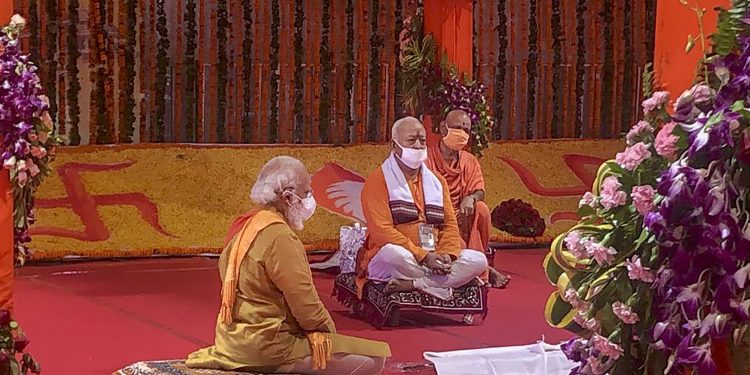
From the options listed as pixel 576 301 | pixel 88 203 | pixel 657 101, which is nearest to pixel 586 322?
pixel 576 301

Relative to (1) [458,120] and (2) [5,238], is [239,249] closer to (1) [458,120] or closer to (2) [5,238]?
(2) [5,238]

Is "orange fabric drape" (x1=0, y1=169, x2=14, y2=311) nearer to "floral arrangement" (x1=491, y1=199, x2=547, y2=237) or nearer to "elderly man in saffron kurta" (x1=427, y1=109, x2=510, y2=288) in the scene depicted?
"elderly man in saffron kurta" (x1=427, y1=109, x2=510, y2=288)

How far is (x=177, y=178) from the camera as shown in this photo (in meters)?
9.31

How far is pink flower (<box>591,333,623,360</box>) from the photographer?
7.57ft

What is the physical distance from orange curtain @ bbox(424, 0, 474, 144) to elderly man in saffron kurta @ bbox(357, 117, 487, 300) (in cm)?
108

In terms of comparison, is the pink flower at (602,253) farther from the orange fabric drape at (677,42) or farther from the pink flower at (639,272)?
the orange fabric drape at (677,42)

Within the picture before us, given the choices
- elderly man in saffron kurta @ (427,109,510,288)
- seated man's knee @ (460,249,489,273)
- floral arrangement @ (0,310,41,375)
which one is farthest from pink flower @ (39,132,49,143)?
elderly man in saffron kurta @ (427,109,510,288)

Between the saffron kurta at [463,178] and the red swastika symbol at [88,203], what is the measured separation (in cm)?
283

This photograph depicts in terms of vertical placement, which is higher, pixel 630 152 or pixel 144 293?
pixel 630 152

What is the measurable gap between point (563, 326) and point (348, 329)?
12.6ft

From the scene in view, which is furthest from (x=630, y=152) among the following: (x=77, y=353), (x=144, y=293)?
(x=144, y=293)

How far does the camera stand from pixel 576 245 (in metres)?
2.38

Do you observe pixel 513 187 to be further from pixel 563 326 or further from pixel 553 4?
pixel 563 326

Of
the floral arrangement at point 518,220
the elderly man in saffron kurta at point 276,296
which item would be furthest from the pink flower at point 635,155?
the floral arrangement at point 518,220
